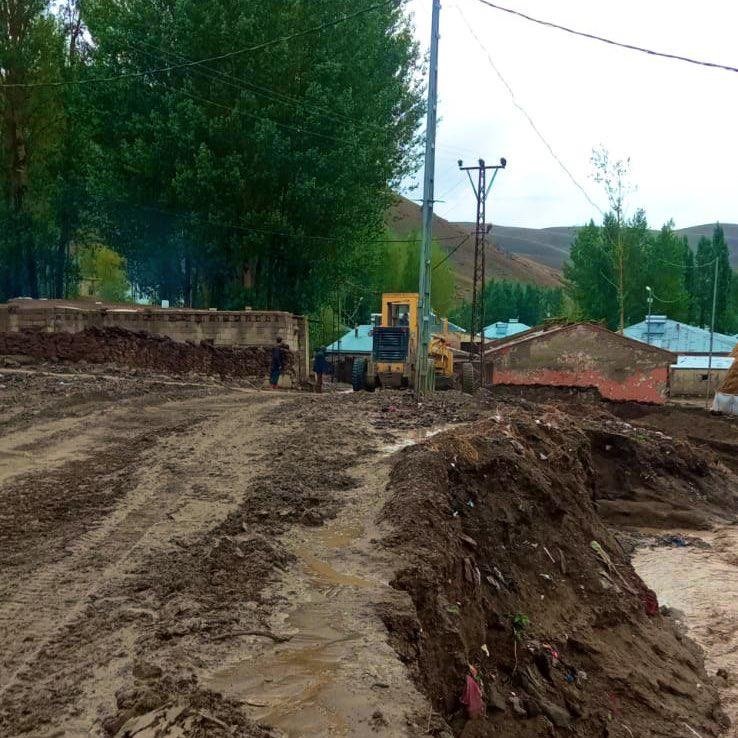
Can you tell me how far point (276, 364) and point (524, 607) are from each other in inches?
562

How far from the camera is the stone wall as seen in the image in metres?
18.4

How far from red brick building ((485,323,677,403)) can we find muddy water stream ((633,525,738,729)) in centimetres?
1796

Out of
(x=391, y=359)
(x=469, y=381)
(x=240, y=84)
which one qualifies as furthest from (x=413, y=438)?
(x=240, y=84)

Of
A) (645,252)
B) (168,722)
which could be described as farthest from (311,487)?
(645,252)

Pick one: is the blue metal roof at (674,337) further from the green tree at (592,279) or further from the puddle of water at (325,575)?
the puddle of water at (325,575)

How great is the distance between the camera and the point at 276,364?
68.1ft

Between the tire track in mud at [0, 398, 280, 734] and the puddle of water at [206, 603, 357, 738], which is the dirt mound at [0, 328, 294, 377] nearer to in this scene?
the tire track in mud at [0, 398, 280, 734]

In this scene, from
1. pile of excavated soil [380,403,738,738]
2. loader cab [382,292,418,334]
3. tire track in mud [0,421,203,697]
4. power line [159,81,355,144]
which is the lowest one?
pile of excavated soil [380,403,738,738]

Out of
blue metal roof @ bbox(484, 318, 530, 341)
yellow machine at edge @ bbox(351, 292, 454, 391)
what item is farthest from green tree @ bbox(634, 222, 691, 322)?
yellow machine at edge @ bbox(351, 292, 454, 391)

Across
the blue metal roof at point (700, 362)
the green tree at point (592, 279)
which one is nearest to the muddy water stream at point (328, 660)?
the blue metal roof at point (700, 362)

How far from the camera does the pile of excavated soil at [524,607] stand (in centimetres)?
531

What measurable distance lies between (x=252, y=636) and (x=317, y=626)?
453 mm

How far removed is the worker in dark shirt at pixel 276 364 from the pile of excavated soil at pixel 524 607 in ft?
32.3

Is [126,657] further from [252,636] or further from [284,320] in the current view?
[284,320]
